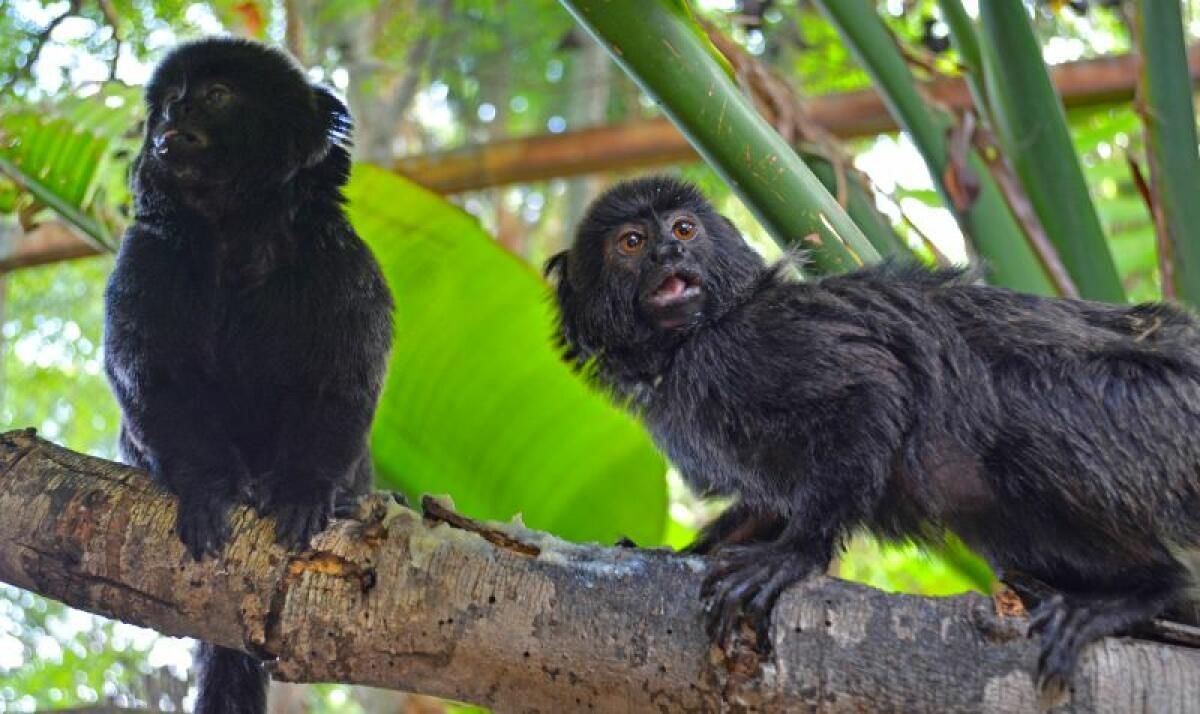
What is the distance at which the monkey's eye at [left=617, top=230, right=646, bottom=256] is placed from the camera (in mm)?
3410

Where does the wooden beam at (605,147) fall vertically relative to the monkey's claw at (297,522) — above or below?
above

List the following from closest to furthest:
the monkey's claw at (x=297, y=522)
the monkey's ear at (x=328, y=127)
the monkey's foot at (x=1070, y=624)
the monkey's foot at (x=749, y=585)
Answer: the monkey's foot at (x=1070, y=624) → the monkey's foot at (x=749, y=585) → the monkey's claw at (x=297, y=522) → the monkey's ear at (x=328, y=127)

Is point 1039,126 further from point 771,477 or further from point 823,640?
point 823,640

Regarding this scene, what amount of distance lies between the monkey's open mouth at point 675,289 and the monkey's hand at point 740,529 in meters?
0.58

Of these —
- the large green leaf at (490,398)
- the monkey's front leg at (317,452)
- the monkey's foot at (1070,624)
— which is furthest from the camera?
the large green leaf at (490,398)

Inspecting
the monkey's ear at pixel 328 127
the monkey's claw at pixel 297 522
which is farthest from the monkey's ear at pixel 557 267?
the monkey's claw at pixel 297 522

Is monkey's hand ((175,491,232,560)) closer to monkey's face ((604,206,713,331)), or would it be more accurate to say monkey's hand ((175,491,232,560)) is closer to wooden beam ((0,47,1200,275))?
monkey's face ((604,206,713,331))

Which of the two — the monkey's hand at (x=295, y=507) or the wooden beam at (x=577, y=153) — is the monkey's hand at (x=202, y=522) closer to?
the monkey's hand at (x=295, y=507)

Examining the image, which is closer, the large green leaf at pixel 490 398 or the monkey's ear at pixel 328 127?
the monkey's ear at pixel 328 127

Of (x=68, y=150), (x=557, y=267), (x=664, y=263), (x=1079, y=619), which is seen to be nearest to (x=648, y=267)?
(x=664, y=263)

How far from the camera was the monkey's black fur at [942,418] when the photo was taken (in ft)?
8.98

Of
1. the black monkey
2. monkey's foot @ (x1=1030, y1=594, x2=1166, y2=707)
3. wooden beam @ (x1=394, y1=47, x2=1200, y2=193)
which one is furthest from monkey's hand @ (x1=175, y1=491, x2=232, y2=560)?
wooden beam @ (x1=394, y1=47, x2=1200, y2=193)

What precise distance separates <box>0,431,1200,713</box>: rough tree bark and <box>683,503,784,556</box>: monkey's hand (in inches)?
35.1

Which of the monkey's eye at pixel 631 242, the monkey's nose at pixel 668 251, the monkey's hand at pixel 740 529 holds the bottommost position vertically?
the monkey's hand at pixel 740 529
